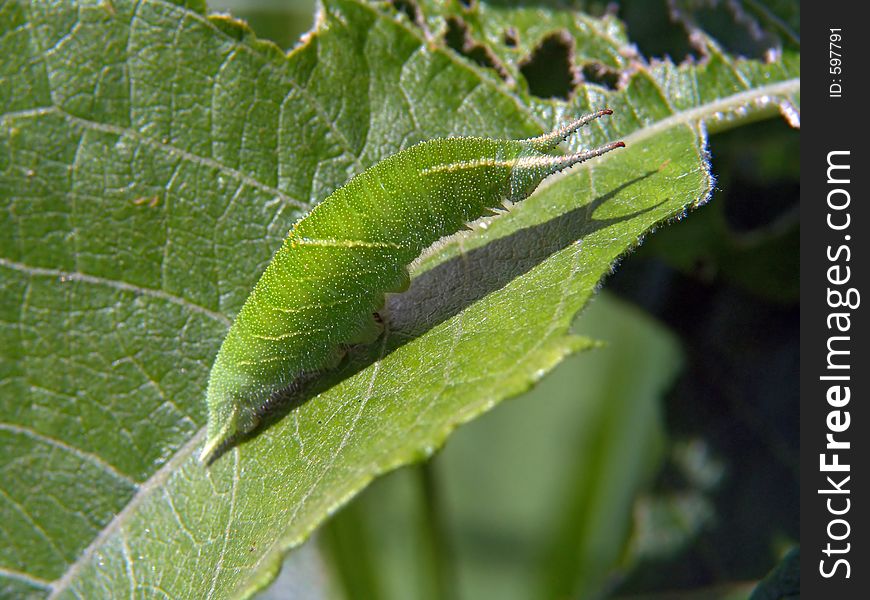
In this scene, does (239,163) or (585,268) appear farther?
(239,163)

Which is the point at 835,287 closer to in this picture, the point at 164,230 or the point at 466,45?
the point at 466,45

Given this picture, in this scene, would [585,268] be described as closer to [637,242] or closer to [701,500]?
[637,242]

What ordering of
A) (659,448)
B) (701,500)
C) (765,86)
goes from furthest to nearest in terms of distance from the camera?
1. (659,448)
2. (701,500)
3. (765,86)

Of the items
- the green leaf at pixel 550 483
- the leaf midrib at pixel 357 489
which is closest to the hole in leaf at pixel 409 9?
the leaf midrib at pixel 357 489

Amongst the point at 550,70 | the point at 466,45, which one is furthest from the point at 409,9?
the point at 550,70

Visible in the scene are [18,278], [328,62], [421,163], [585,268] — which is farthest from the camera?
[328,62]

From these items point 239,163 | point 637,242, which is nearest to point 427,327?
point 637,242

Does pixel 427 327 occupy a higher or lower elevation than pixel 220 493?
higher

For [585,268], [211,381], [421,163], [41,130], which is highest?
[41,130]
